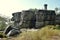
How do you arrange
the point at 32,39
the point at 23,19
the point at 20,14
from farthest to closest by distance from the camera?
1. the point at 20,14
2. the point at 23,19
3. the point at 32,39

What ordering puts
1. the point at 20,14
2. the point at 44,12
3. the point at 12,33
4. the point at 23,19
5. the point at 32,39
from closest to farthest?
the point at 32,39
the point at 12,33
the point at 44,12
the point at 23,19
the point at 20,14

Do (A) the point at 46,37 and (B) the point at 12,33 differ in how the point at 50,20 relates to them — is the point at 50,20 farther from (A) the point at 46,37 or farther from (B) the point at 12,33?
(A) the point at 46,37

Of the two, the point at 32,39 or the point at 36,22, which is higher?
the point at 32,39

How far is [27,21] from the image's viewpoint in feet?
133

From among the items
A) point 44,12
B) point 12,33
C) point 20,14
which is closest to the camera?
point 12,33

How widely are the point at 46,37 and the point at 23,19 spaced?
30.4 meters

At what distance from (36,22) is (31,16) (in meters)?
1.85

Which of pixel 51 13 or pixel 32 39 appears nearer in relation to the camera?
pixel 32 39

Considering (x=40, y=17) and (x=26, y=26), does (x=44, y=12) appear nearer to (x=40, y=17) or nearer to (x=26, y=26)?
(x=40, y=17)

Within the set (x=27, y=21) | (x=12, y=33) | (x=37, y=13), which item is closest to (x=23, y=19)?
(x=27, y=21)

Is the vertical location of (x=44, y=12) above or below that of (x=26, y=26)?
above

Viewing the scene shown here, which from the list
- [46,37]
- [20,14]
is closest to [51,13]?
[20,14]

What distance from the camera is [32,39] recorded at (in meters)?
10.6

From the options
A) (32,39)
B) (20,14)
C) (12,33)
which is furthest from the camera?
(20,14)
